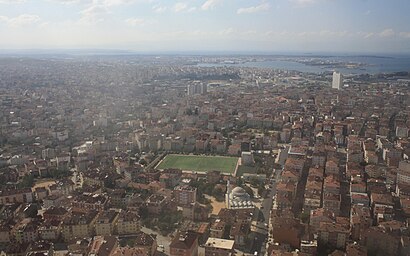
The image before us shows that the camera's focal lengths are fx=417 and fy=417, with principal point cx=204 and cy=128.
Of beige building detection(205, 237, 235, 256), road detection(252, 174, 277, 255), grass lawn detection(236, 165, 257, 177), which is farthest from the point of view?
grass lawn detection(236, 165, 257, 177)

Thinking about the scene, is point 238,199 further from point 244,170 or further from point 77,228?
point 77,228

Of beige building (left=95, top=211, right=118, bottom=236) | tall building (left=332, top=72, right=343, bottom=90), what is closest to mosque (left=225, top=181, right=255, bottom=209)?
beige building (left=95, top=211, right=118, bottom=236)

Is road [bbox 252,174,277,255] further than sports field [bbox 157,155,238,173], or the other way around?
sports field [bbox 157,155,238,173]

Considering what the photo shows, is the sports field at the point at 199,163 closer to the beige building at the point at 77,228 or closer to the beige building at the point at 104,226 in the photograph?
the beige building at the point at 104,226

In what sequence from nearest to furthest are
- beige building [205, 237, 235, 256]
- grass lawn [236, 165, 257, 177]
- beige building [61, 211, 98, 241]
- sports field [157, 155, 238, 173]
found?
beige building [205, 237, 235, 256] → beige building [61, 211, 98, 241] → grass lawn [236, 165, 257, 177] → sports field [157, 155, 238, 173]

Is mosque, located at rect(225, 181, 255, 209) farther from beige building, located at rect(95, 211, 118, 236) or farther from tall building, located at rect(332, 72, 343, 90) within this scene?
tall building, located at rect(332, 72, 343, 90)
